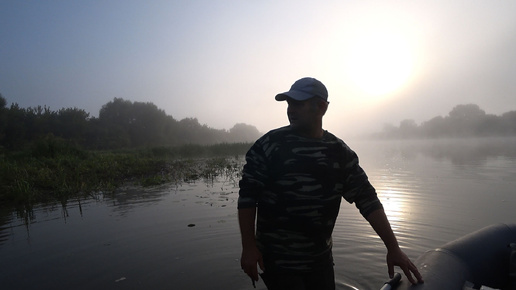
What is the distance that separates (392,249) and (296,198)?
872 mm

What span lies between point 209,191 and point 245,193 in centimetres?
971

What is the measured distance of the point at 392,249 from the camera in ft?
7.84

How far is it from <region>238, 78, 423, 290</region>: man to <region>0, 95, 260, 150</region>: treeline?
95.8ft

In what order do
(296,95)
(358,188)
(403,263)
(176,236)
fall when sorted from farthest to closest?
(176,236) < (358,188) < (403,263) < (296,95)

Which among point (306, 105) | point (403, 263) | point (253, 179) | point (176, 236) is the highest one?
point (306, 105)

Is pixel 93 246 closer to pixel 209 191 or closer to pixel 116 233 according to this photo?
pixel 116 233

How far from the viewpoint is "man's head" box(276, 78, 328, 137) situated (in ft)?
7.45

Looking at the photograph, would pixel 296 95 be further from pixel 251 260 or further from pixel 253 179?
pixel 251 260

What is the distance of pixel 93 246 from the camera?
616cm

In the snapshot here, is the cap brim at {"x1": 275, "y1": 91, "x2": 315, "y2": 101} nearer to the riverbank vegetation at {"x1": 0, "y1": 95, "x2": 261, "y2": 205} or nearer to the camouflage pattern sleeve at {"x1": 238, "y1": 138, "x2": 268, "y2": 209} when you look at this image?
the camouflage pattern sleeve at {"x1": 238, "y1": 138, "x2": 268, "y2": 209}

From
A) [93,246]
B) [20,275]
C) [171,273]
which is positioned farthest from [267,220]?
[93,246]

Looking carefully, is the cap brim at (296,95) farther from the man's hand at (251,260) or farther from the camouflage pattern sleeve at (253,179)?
the man's hand at (251,260)

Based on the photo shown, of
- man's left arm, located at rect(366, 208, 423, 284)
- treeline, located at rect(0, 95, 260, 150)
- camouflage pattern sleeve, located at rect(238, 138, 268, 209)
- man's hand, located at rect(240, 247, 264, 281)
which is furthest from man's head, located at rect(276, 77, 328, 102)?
treeline, located at rect(0, 95, 260, 150)

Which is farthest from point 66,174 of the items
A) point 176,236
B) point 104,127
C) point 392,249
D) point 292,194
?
point 104,127
